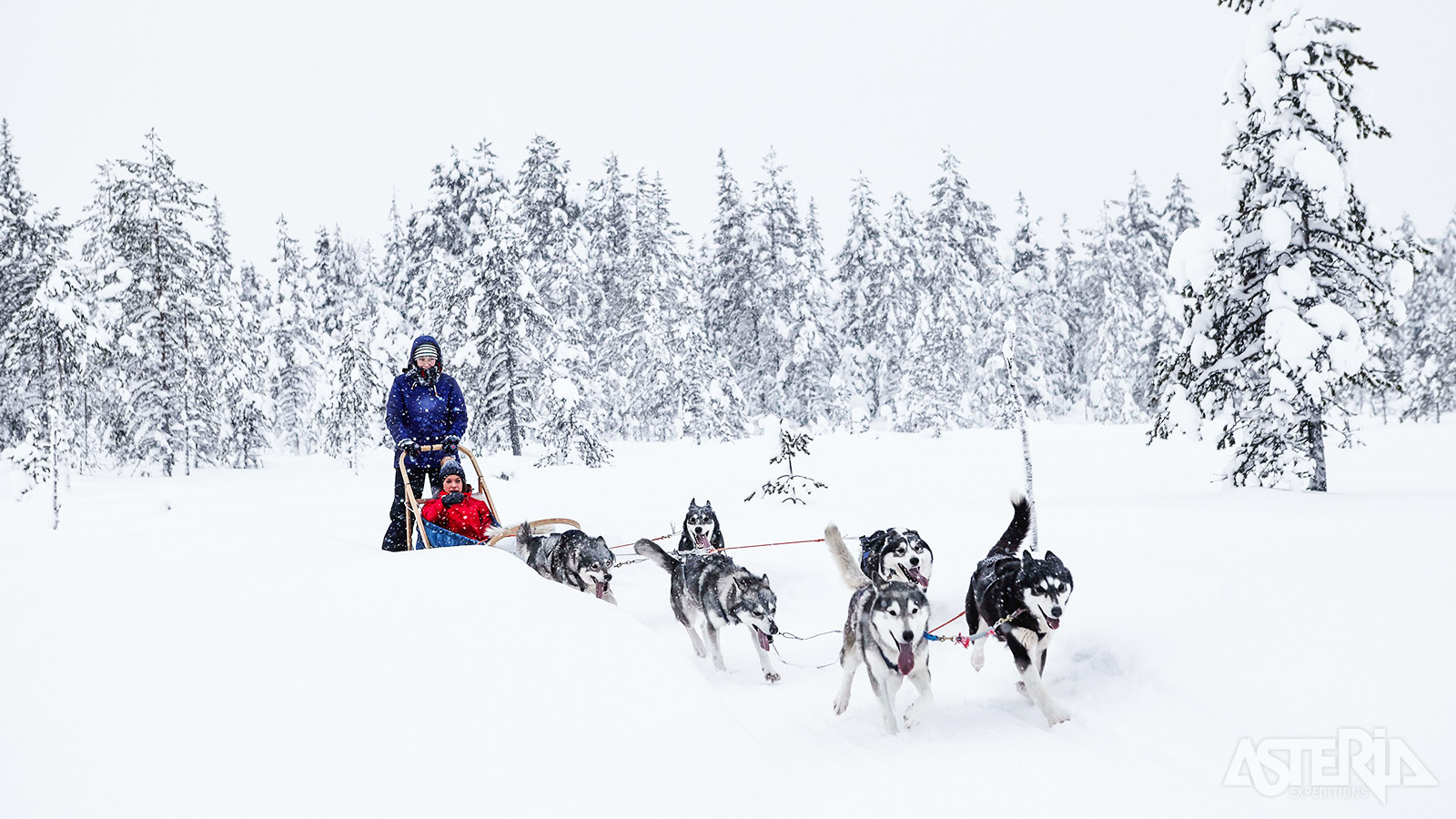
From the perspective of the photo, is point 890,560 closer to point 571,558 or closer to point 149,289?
point 571,558

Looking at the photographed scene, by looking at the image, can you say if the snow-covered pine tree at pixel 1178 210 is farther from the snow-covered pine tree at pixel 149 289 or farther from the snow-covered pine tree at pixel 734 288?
the snow-covered pine tree at pixel 149 289

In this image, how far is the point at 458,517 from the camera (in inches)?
275

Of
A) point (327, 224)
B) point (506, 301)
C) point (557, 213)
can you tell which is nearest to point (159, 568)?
point (506, 301)

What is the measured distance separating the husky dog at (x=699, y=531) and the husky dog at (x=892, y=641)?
3127mm

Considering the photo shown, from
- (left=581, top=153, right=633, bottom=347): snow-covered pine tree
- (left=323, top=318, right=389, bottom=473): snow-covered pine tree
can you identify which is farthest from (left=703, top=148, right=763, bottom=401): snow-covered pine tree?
(left=323, top=318, right=389, bottom=473): snow-covered pine tree

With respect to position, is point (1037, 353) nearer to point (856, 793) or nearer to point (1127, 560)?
point (1127, 560)

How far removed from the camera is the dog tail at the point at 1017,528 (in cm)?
571

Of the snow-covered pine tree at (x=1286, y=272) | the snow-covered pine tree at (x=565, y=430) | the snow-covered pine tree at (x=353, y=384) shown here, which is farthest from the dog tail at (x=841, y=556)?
the snow-covered pine tree at (x=353, y=384)

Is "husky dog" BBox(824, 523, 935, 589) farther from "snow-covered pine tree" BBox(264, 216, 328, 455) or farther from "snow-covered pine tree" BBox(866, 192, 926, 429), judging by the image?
"snow-covered pine tree" BBox(264, 216, 328, 455)

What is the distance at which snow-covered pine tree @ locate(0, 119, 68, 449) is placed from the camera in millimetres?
19453

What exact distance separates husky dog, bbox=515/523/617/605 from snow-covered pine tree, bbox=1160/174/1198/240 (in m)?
35.0

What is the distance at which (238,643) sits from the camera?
9.94ft

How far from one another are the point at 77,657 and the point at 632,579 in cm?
674

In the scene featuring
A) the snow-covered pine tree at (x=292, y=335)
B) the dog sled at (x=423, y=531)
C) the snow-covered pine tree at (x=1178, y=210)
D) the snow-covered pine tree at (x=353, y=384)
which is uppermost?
the snow-covered pine tree at (x=1178, y=210)
